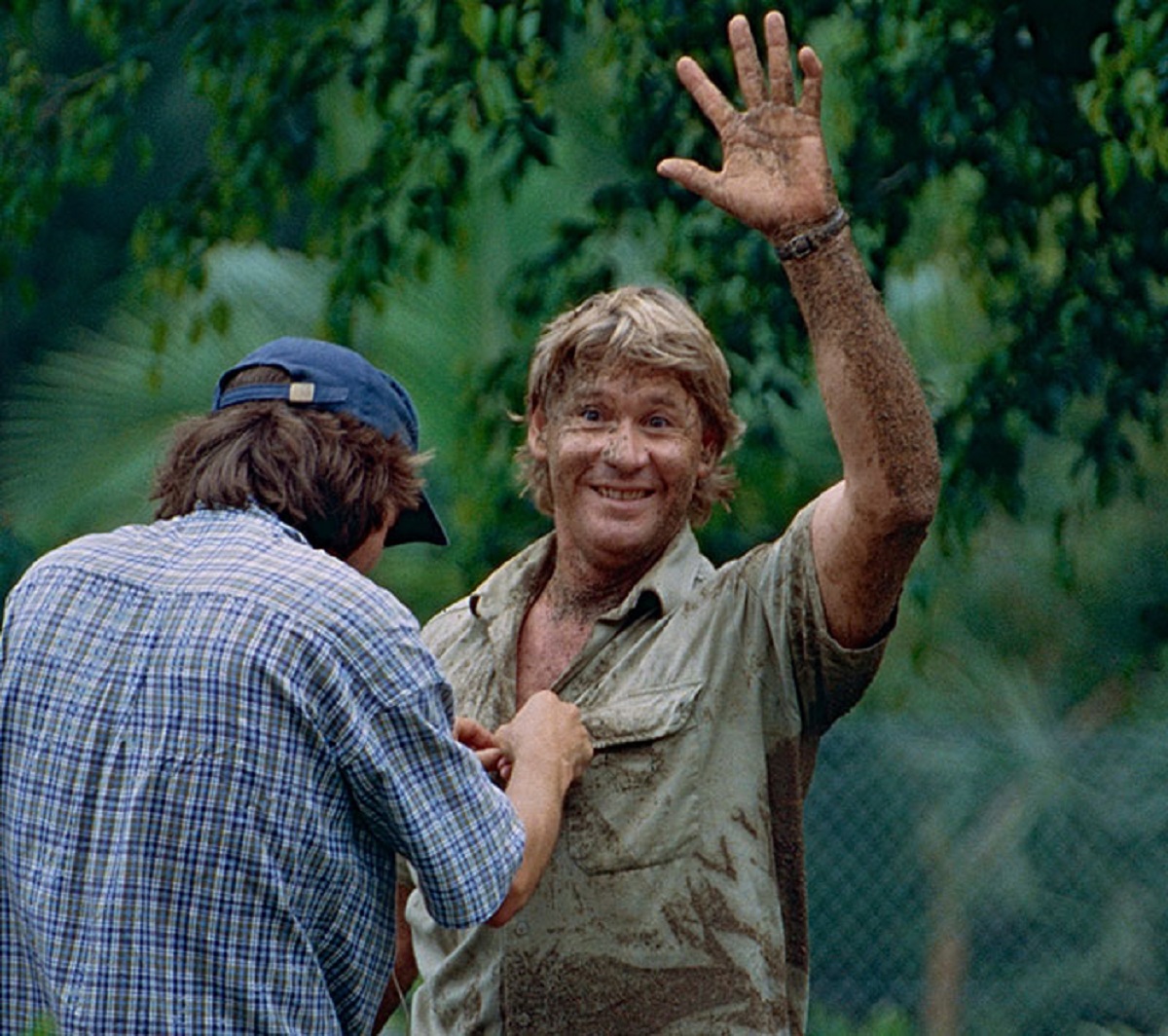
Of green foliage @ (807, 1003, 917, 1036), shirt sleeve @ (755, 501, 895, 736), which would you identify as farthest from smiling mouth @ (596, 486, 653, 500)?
green foliage @ (807, 1003, 917, 1036)

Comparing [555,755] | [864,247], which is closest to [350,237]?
[864,247]

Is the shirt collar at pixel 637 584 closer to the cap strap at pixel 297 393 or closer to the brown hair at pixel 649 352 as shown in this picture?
the brown hair at pixel 649 352

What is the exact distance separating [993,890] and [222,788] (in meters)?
5.59

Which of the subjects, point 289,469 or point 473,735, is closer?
point 289,469

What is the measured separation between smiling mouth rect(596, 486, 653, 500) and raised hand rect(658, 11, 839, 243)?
0.50 m

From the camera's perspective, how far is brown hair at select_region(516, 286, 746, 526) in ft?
10.5

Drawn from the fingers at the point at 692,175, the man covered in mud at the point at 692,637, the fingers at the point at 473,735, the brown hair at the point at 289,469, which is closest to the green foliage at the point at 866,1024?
the man covered in mud at the point at 692,637

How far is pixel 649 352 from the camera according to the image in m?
3.19

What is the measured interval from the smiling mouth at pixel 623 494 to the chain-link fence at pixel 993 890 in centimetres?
385

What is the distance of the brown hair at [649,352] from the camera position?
10.5ft

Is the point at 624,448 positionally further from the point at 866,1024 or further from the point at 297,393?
the point at 866,1024

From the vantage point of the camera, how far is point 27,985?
2545 mm

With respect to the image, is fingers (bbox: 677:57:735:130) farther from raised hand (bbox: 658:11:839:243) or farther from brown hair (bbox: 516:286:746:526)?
brown hair (bbox: 516:286:746:526)

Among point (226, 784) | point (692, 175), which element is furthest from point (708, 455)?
point (226, 784)
